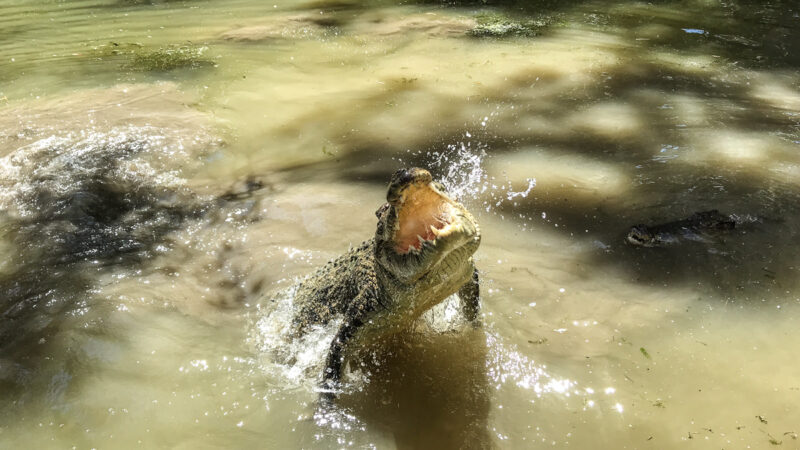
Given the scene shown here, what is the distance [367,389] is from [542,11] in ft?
22.5

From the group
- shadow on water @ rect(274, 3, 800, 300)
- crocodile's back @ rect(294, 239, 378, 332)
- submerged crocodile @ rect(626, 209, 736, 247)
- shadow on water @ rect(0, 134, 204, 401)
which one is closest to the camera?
crocodile's back @ rect(294, 239, 378, 332)

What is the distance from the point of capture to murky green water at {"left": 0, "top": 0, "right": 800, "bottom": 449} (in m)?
2.66

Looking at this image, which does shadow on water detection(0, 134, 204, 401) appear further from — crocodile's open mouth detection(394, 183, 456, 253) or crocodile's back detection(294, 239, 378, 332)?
crocodile's open mouth detection(394, 183, 456, 253)

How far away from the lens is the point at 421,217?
8.01ft

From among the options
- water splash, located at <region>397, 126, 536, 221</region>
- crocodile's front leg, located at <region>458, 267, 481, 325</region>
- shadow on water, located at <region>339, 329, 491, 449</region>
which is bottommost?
shadow on water, located at <region>339, 329, 491, 449</region>

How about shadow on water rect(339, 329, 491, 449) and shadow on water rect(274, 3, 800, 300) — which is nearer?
shadow on water rect(339, 329, 491, 449)

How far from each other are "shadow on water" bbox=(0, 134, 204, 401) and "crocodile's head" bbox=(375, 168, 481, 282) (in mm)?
1880

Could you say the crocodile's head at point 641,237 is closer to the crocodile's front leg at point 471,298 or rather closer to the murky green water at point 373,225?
the murky green water at point 373,225

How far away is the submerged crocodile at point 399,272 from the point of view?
2.28 meters

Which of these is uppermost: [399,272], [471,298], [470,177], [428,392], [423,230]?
[423,230]

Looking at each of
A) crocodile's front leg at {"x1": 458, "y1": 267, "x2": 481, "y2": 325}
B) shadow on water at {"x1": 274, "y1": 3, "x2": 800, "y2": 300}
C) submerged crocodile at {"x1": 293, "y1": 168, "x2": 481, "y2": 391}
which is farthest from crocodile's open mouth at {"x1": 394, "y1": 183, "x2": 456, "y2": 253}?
shadow on water at {"x1": 274, "y1": 3, "x2": 800, "y2": 300}

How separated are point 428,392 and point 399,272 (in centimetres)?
68

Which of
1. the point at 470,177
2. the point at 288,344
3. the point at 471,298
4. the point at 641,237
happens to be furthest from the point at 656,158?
the point at 288,344

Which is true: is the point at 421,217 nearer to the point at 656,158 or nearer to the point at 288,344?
the point at 288,344
